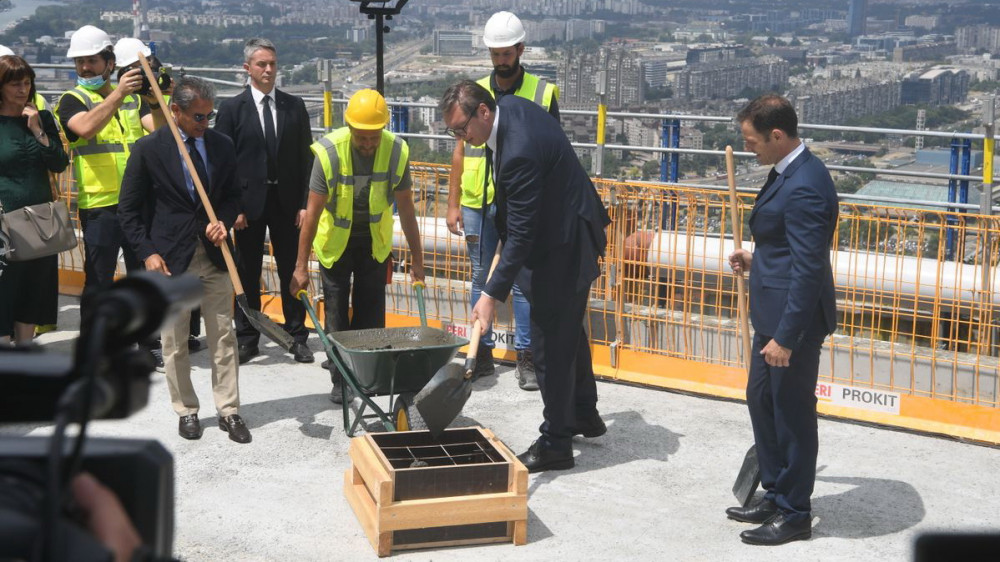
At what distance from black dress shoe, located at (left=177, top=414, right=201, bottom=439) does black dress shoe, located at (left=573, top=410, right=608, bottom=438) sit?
202cm

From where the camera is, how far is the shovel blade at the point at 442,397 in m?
5.48

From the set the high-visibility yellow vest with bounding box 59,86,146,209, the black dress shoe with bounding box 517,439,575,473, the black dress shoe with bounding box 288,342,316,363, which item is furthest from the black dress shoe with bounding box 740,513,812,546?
the high-visibility yellow vest with bounding box 59,86,146,209

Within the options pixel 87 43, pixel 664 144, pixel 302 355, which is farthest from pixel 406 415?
pixel 664 144

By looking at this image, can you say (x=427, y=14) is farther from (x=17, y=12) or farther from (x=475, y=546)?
(x=475, y=546)

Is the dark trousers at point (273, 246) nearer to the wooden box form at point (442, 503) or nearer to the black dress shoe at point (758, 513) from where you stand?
the wooden box form at point (442, 503)

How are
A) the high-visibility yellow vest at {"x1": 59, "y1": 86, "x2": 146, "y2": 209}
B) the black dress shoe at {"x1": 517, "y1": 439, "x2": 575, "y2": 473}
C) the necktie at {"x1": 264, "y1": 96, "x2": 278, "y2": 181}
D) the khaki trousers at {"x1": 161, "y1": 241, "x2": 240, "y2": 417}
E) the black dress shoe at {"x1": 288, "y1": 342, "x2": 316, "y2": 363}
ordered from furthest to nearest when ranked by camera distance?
1. the black dress shoe at {"x1": 288, "y1": 342, "x2": 316, "y2": 363}
2. the necktie at {"x1": 264, "y1": 96, "x2": 278, "y2": 181}
3. the high-visibility yellow vest at {"x1": 59, "y1": 86, "x2": 146, "y2": 209}
4. the khaki trousers at {"x1": 161, "y1": 241, "x2": 240, "y2": 417}
5. the black dress shoe at {"x1": 517, "y1": 439, "x2": 575, "y2": 473}

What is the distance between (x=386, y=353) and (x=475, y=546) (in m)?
1.08

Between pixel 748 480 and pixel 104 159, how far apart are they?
4455 millimetres

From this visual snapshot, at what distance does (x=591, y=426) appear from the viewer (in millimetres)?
6508

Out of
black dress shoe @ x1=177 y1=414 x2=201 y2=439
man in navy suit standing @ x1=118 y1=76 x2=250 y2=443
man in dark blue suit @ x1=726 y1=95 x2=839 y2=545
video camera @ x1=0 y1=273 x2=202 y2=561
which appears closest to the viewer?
video camera @ x1=0 y1=273 x2=202 y2=561

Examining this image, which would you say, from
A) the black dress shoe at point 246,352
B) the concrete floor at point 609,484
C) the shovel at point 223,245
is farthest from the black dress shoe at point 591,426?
the black dress shoe at point 246,352

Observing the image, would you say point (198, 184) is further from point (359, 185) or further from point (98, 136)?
point (98, 136)

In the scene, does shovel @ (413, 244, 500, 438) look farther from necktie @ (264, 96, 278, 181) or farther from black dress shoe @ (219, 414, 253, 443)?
necktie @ (264, 96, 278, 181)

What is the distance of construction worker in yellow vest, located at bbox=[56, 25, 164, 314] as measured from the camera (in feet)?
24.5
